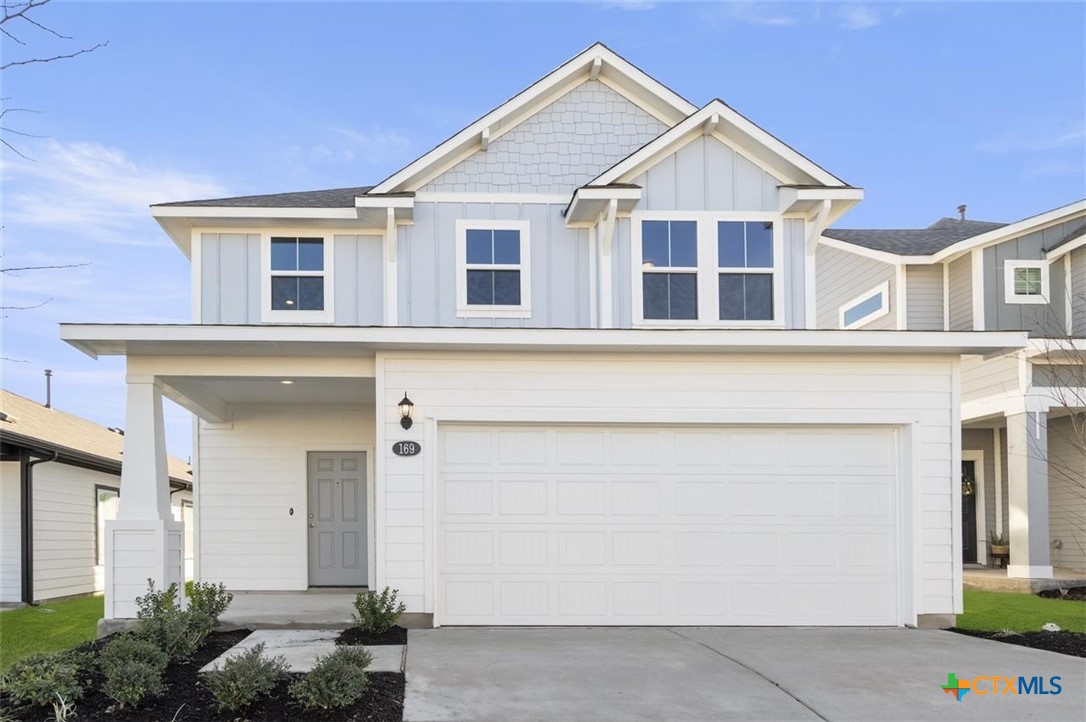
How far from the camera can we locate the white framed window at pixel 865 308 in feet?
57.0

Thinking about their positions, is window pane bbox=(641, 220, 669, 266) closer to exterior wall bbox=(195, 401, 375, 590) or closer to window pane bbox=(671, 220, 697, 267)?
window pane bbox=(671, 220, 697, 267)

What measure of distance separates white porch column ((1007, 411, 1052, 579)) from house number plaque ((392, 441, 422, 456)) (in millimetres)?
10023

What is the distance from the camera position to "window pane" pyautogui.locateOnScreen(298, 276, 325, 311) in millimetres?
12297

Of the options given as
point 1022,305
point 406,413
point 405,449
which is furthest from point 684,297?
point 1022,305

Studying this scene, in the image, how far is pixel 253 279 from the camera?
40.4ft

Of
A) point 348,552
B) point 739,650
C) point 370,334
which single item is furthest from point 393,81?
point 739,650

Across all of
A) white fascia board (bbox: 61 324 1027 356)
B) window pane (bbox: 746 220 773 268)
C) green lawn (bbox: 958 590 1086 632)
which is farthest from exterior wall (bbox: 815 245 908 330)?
white fascia board (bbox: 61 324 1027 356)

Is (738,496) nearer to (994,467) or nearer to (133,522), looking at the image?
(133,522)

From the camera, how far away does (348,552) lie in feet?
45.0

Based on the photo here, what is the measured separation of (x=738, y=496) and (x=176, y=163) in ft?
44.2

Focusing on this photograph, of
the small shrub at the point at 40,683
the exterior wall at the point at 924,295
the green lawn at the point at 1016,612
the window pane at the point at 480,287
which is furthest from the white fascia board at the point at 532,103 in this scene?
the green lawn at the point at 1016,612

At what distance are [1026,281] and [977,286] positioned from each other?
95cm

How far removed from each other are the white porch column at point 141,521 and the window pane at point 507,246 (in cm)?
439

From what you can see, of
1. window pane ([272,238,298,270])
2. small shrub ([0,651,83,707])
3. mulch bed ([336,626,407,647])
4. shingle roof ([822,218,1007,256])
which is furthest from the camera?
shingle roof ([822,218,1007,256])
